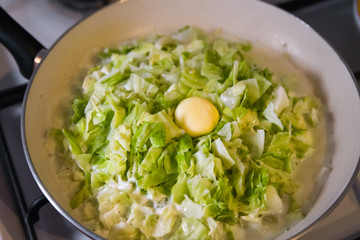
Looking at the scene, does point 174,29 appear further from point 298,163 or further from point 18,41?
point 298,163

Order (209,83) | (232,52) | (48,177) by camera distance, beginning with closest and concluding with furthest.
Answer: (48,177), (209,83), (232,52)

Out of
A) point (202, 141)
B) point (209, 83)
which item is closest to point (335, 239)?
point (202, 141)

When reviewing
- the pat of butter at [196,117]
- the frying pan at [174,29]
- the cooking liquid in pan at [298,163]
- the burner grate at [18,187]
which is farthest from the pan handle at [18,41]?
the pat of butter at [196,117]

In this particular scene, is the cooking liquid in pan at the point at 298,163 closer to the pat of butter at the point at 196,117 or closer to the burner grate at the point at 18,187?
the burner grate at the point at 18,187

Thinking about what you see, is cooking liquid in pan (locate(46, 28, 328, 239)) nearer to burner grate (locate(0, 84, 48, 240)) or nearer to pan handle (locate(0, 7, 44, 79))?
burner grate (locate(0, 84, 48, 240))

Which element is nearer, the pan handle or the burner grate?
the burner grate

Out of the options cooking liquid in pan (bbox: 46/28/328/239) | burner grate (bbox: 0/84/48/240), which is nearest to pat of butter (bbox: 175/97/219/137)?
cooking liquid in pan (bbox: 46/28/328/239)

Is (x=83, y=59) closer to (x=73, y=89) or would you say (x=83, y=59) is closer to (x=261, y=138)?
(x=73, y=89)
